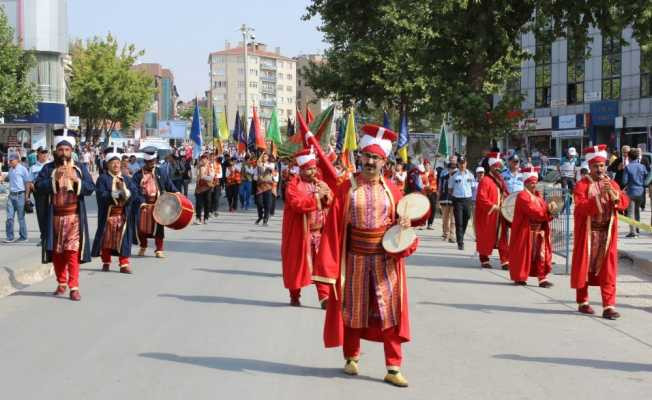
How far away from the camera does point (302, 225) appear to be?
1003 centimetres

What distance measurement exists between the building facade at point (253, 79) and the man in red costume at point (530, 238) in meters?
155

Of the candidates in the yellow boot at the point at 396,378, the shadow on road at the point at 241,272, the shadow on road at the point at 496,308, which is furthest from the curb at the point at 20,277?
the yellow boot at the point at 396,378

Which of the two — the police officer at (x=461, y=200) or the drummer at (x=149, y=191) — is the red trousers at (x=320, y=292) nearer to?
the drummer at (x=149, y=191)

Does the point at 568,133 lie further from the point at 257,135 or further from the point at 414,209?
the point at 414,209

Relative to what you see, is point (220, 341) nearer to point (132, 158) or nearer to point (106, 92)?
point (132, 158)

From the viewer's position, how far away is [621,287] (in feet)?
39.9

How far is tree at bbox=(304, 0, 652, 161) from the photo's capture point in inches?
711

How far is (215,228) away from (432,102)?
6568 millimetres

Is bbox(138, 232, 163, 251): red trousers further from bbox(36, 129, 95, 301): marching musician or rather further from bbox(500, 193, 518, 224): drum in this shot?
bbox(500, 193, 518, 224): drum

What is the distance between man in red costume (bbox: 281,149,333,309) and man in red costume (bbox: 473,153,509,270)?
15.1 feet

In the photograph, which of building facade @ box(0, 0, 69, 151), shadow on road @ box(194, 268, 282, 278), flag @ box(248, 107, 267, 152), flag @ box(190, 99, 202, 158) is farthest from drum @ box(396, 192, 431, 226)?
building facade @ box(0, 0, 69, 151)

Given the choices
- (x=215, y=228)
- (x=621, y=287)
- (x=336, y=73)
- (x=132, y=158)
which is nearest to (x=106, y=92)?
(x=336, y=73)

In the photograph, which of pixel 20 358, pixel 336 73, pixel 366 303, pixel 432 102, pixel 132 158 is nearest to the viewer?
pixel 366 303

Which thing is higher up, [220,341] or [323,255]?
[323,255]
